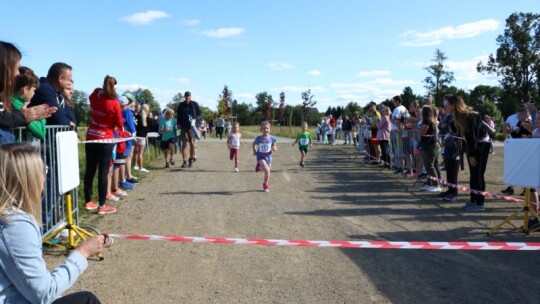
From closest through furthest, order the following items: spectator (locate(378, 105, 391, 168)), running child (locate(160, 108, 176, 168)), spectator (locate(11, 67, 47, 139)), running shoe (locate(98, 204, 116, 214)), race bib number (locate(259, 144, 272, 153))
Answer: spectator (locate(11, 67, 47, 139)) → running shoe (locate(98, 204, 116, 214)) → race bib number (locate(259, 144, 272, 153)) → spectator (locate(378, 105, 391, 168)) → running child (locate(160, 108, 176, 168))

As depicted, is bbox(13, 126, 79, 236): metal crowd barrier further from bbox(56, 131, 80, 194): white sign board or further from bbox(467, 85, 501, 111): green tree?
bbox(467, 85, 501, 111): green tree

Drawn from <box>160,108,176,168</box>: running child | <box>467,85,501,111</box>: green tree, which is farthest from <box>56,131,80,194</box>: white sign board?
<box>467,85,501,111</box>: green tree

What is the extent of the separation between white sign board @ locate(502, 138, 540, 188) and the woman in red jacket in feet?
20.6

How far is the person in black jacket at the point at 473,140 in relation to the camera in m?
8.32

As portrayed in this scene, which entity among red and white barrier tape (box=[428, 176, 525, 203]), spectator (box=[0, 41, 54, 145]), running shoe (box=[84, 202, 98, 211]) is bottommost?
running shoe (box=[84, 202, 98, 211])

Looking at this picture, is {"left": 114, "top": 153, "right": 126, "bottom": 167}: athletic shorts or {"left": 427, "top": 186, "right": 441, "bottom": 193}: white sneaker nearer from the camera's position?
{"left": 114, "top": 153, "right": 126, "bottom": 167}: athletic shorts

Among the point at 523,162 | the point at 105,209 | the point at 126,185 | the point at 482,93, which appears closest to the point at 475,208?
the point at 523,162

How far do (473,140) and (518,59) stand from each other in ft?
188

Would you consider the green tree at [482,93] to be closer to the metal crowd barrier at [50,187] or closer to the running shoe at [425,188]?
the running shoe at [425,188]

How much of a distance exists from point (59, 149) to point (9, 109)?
986 millimetres

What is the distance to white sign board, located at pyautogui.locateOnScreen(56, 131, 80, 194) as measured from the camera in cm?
528

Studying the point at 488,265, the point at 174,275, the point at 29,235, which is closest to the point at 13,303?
the point at 29,235

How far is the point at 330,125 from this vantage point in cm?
3250

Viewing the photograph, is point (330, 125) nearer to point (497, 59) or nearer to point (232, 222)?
point (232, 222)
